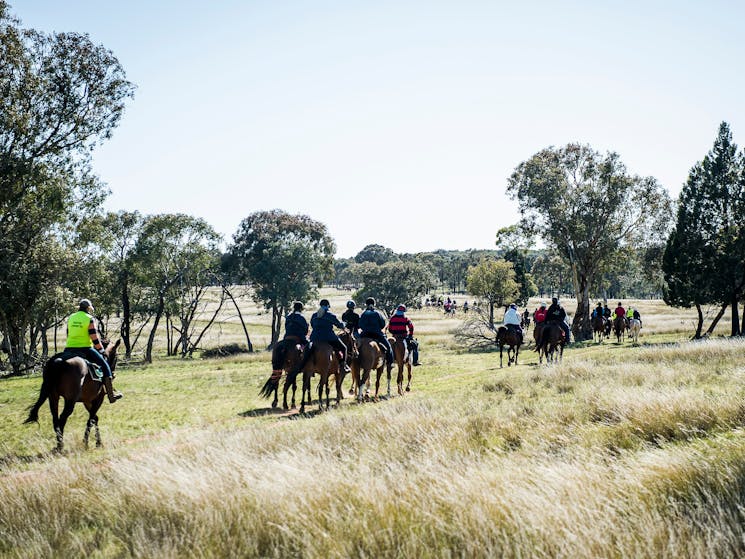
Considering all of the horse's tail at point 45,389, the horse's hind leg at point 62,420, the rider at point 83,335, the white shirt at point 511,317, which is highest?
the rider at point 83,335

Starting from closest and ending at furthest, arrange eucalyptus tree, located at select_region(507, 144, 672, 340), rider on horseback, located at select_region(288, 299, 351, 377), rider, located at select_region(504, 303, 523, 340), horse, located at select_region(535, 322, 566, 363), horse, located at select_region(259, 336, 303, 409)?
rider on horseback, located at select_region(288, 299, 351, 377) < horse, located at select_region(259, 336, 303, 409) < horse, located at select_region(535, 322, 566, 363) < rider, located at select_region(504, 303, 523, 340) < eucalyptus tree, located at select_region(507, 144, 672, 340)

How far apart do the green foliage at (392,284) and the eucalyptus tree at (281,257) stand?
1923 centimetres

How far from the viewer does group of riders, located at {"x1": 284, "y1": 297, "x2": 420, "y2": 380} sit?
13.6 metres

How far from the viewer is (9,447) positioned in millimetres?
10500

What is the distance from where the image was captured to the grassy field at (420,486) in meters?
4.48

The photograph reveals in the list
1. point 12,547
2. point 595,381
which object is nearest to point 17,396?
point 12,547

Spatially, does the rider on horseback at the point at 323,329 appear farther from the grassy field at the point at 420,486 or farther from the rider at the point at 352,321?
the grassy field at the point at 420,486

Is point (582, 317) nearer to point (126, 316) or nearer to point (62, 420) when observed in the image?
point (126, 316)

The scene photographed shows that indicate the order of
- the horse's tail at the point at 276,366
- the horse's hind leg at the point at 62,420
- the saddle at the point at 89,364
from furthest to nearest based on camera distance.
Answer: the horse's tail at the point at 276,366 → the saddle at the point at 89,364 → the horse's hind leg at the point at 62,420

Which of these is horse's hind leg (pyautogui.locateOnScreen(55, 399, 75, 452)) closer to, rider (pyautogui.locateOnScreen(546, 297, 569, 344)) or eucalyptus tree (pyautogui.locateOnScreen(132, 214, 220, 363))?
rider (pyautogui.locateOnScreen(546, 297, 569, 344))

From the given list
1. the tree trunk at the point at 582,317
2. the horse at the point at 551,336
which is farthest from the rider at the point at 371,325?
the tree trunk at the point at 582,317

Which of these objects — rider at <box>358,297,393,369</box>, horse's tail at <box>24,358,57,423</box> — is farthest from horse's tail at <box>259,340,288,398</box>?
horse's tail at <box>24,358,57,423</box>

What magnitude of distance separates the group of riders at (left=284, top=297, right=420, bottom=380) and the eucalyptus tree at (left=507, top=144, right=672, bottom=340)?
25.2 m

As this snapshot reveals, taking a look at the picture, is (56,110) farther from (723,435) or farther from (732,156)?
(732,156)
